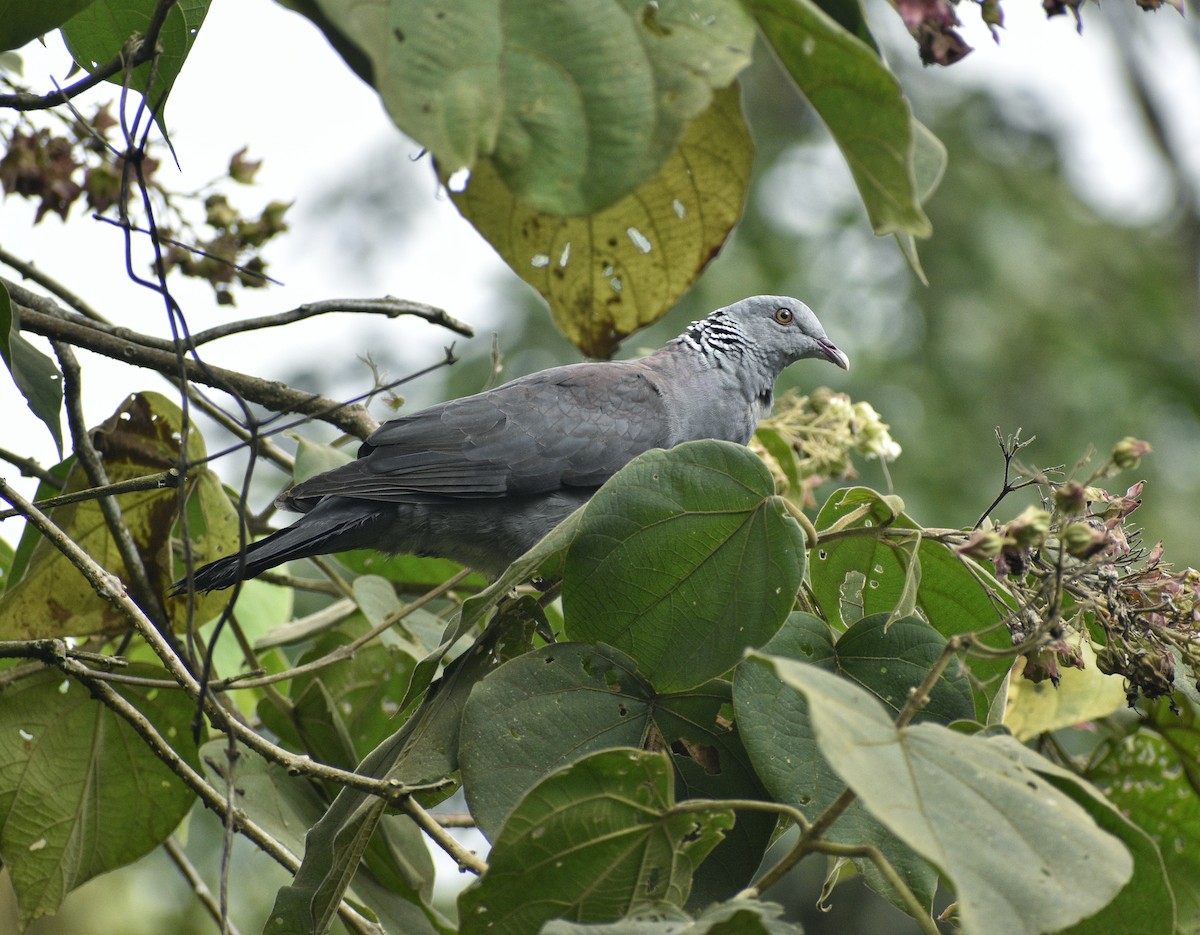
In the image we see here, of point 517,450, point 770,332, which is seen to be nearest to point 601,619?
point 517,450

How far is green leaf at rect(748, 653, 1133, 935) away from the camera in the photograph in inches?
45.7

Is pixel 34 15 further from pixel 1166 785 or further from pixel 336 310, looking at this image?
pixel 1166 785

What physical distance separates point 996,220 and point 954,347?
4.39ft

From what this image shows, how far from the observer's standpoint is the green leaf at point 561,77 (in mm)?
1106

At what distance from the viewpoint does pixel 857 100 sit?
1247mm

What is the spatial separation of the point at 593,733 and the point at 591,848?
10.4 inches

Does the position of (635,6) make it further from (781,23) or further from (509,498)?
(509,498)

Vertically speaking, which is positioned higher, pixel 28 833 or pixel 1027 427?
pixel 28 833

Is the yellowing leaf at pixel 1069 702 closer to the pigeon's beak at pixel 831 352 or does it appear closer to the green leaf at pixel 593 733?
the green leaf at pixel 593 733

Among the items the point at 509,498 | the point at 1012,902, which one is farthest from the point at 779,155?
the point at 1012,902

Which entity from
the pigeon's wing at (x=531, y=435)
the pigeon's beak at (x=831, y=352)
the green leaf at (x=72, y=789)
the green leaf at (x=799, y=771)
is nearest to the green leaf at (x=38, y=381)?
the green leaf at (x=72, y=789)

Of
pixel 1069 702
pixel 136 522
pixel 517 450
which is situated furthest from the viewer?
pixel 517 450

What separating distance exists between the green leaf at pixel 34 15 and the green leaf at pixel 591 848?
1301mm

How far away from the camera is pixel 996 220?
922cm
